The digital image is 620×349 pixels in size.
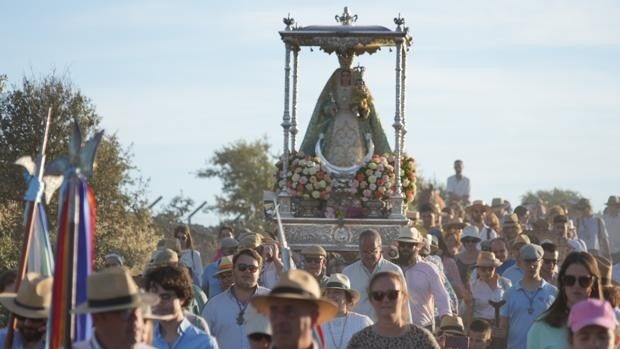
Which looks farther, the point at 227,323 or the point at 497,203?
the point at 497,203

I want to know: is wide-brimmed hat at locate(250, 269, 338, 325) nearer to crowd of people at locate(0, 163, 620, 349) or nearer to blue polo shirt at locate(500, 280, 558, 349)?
crowd of people at locate(0, 163, 620, 349)

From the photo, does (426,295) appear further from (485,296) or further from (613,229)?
(613,229)

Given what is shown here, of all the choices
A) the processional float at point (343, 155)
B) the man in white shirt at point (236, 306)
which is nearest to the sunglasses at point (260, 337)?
the man in white shirt at point (236, 306)

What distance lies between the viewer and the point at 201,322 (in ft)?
45.0

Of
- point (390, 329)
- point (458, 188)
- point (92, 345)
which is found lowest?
point (92, 345)

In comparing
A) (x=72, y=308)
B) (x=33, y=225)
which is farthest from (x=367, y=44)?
(x=72, y=308)

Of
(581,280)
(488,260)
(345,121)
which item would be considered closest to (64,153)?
(345,121)

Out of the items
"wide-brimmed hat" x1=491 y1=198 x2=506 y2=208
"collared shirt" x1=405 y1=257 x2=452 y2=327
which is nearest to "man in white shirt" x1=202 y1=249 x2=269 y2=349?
"collared shirt" x1=405 y1=257 x2=452 y2=327

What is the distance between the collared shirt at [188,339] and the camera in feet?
42.0

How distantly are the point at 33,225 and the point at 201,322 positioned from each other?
2.48 m

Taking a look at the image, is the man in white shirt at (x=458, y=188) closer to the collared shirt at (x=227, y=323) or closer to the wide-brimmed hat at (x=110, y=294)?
the collared shirt at (x=227, y=323)

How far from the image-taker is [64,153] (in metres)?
28.1

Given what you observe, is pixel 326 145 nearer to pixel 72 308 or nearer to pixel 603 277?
pixel 603 277

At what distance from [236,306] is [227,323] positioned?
0.15m
